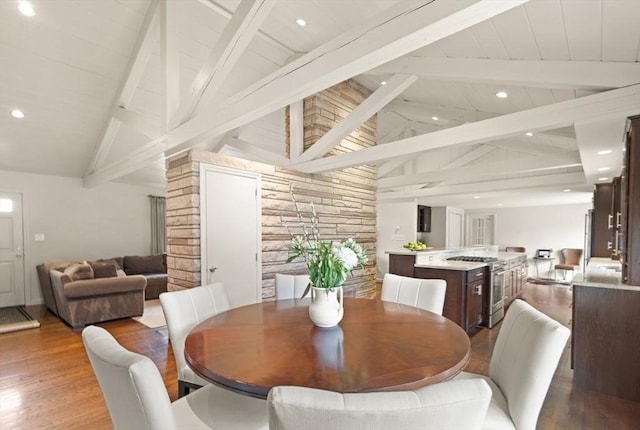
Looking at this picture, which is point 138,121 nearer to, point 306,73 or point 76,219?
point 306,73

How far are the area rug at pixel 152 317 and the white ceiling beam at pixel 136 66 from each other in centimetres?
267

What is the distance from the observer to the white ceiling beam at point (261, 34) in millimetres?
3172

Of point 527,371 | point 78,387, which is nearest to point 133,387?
point 527,371

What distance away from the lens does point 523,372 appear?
4.40 ft

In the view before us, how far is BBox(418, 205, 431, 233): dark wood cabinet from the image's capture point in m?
9.61

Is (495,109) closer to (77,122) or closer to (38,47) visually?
(38,47)

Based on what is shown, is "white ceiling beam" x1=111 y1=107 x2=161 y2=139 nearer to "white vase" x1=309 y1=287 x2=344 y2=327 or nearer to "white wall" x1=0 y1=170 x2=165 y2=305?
"white wall" x1=0 y1=170 x2=165 y2=305

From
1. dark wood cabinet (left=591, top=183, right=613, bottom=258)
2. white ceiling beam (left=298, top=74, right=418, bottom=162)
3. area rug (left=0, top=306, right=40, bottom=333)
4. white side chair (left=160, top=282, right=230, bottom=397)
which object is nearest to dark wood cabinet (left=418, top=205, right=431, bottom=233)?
dark wood cabinet (left=591, top=183, right=613, bottom=258)

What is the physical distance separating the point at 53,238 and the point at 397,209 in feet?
24.0

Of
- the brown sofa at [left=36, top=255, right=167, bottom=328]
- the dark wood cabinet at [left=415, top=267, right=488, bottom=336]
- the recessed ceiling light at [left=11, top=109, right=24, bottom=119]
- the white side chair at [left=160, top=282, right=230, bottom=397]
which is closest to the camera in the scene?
the white side chair at [left=160, top=282, right=230, bottom=397]

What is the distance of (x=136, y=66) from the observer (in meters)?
3.69

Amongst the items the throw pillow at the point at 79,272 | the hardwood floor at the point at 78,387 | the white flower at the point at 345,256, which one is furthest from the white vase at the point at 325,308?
the throw pillow at the point at 79,272

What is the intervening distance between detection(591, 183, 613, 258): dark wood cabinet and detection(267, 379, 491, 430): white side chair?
645 centimetres

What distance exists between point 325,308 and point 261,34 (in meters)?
3.37
